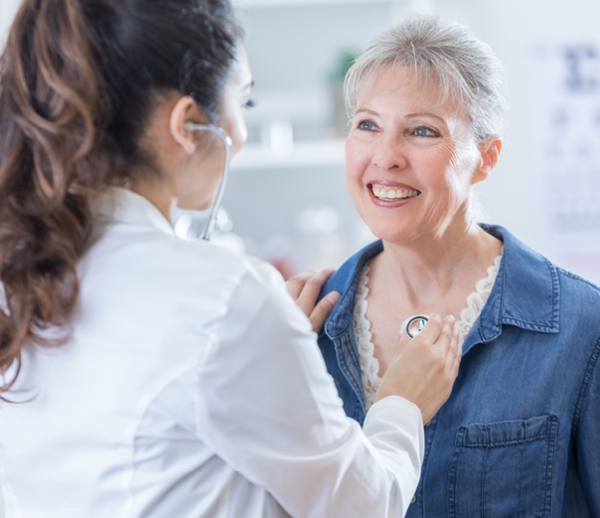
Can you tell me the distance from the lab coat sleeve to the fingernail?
541mm

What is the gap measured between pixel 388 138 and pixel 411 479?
1.98 ft

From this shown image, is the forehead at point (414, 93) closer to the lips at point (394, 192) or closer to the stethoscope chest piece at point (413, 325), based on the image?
the lips at point (394, 192)

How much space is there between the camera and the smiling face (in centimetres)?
114

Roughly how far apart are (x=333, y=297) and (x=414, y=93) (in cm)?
42

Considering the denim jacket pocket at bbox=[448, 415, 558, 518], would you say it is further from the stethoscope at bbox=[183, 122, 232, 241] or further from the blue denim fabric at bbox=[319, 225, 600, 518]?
the stethoscope at bbox=[183, 122, 232, 241]

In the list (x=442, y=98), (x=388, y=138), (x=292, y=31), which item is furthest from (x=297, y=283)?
(x=292, y=31)

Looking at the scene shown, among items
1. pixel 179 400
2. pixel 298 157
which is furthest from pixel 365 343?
pixel 298 157

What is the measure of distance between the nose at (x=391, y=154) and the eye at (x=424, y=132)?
0.03m

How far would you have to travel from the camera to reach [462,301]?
1.19 metres

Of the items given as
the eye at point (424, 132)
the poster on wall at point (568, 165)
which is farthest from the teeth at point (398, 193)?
the poster on wall at point (568, 165)

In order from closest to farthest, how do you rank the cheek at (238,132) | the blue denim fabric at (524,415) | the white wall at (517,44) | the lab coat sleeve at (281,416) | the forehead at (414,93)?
the lab coat sleeve at (281,416)
the cheek at (238,132)
the blue denim fabric at (524,415)
the forehead at (414,93)
the white wall at (517,44)

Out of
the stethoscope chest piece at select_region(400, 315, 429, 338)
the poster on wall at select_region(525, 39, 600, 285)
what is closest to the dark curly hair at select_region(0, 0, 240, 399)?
the stethoscope chest piece at select_region(400, 315, 429, 338)

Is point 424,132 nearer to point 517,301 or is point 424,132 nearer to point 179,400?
point 517,301

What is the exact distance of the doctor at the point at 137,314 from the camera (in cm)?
65
